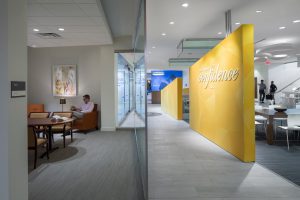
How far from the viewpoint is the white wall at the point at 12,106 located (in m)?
2.17

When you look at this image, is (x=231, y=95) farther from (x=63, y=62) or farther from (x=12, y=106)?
(x=63, y=62)

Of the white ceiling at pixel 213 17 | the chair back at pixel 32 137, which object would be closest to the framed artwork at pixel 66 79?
the white ceiling at pixel 213 17

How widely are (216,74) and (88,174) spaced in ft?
12.8

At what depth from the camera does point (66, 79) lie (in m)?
9.02

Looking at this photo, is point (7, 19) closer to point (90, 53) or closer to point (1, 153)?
point (1, 153)

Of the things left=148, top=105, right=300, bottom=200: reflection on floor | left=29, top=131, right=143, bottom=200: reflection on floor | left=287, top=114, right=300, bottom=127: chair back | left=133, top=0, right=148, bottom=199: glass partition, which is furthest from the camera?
left=287, top=114, right=300, bottom=127: chair back

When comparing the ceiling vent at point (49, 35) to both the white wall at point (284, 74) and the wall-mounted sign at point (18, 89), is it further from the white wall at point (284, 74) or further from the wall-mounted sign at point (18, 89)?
the white wall at point (284, 74)

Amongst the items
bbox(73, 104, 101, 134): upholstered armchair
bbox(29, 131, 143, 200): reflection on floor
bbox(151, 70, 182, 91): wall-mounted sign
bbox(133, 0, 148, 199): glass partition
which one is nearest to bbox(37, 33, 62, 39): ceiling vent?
bbox(73, 104, 101, 134): upholstered armchair

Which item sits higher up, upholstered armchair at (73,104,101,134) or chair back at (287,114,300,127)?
chair back at (287,114,300,127)

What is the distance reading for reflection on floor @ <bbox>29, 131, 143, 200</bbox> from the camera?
3205 millimetres

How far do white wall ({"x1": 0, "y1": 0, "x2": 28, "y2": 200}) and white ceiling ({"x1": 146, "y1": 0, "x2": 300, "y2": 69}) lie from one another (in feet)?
11.7

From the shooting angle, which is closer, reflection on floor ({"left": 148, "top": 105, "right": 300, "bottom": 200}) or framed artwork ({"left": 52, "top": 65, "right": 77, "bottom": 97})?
reflection on floor ({"left": 148, "top": 105, "right": 300, "bottom": 200})

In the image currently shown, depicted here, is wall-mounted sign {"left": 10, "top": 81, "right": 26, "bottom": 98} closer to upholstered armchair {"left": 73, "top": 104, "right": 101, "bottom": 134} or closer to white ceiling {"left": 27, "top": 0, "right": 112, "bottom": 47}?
white ceiling {"left": 27, "top": 0, "right": 112, "bottom": 47}

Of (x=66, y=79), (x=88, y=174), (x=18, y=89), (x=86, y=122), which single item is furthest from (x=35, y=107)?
(x=18, y=89)
